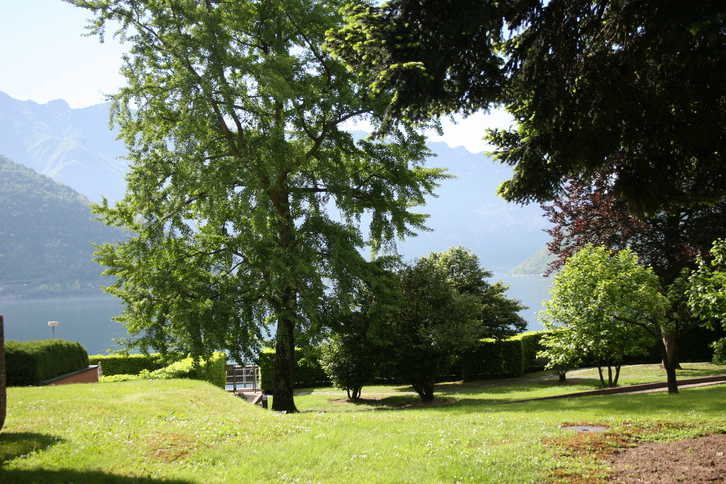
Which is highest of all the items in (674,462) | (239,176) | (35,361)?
(239,176)

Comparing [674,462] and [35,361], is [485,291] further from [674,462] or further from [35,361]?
[674,462]

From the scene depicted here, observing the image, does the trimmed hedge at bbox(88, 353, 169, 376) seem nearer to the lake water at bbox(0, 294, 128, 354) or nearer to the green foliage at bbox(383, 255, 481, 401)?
the green foliage at bbox(383, 255, 481, 401)

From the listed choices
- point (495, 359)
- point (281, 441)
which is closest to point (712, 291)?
point (281, 441)

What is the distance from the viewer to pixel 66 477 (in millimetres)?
5648

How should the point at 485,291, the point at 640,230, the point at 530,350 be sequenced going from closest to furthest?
the point at 640,230, the point at 530,350, the point at 485,291

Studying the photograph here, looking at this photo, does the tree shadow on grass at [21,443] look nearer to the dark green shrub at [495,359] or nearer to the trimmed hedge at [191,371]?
the trimmed hedge at [191,371]

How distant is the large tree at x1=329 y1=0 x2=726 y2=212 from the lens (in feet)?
19.8

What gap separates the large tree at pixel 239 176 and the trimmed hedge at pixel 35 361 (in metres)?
3.92

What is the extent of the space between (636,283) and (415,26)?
13.6 m

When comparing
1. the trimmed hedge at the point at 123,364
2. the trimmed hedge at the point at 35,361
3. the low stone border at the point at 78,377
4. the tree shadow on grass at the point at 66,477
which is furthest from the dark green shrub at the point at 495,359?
the tree shadow on grass at the point at 66,477

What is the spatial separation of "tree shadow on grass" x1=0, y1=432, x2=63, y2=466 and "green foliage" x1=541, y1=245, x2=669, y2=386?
14703mm

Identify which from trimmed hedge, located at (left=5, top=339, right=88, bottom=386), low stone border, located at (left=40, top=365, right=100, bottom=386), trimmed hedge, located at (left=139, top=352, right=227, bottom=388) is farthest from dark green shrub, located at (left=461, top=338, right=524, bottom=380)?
trimmed hedge, located at (left=5, top=339, right=88, bottom=386)

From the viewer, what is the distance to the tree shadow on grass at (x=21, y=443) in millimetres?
6371

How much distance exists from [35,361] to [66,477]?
48.6 feet
